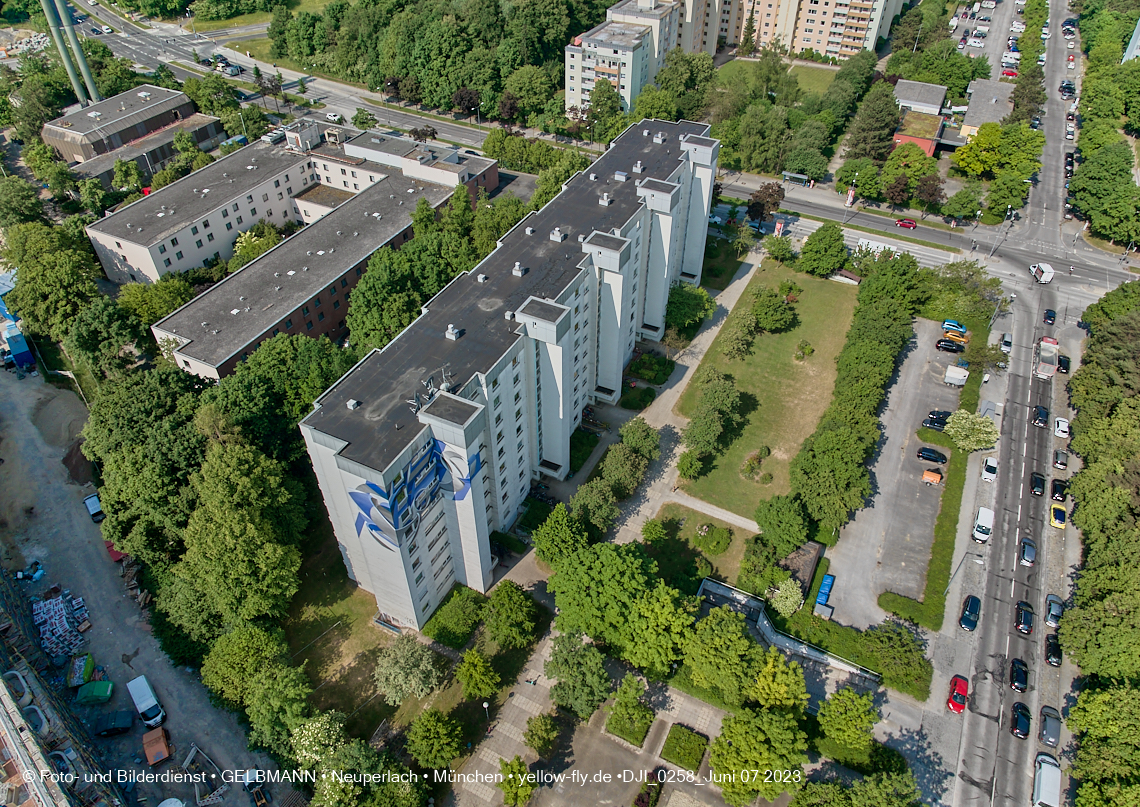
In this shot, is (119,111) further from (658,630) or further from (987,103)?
(987,103)

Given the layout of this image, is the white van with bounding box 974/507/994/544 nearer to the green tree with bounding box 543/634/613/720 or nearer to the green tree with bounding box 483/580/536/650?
the green tree with bounding box 543/634/613/720

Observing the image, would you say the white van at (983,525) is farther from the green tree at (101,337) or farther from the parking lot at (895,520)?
the green tree at (101,337)

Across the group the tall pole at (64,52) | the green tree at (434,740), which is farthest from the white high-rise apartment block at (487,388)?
the tall pole at (64,52)

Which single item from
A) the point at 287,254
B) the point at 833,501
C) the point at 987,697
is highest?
the point at 287,254

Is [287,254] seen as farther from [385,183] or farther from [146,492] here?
[146,492]

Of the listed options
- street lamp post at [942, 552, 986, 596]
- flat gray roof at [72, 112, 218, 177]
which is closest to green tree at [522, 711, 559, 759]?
street lamp post at [942, 552, 986, 596]

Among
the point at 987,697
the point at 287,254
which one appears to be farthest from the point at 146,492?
the point at 987,697

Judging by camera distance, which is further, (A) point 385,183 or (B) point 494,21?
(B) point 494,21
